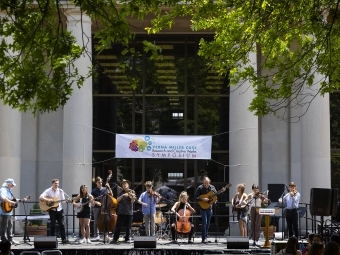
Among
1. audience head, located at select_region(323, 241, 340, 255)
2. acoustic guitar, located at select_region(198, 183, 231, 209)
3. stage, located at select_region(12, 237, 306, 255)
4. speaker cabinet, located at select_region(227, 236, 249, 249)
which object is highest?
acoustic guitar, located at select_region(198, 183, 231, 209)

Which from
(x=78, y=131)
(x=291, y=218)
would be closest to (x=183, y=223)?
(x=291, y=218)

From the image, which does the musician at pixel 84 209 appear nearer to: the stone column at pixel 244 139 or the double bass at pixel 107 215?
the double bass at pixel 107 215

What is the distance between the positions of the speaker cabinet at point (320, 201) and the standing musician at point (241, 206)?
2692 mm

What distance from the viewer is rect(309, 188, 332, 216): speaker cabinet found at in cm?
2234

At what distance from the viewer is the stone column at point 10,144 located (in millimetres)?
28922

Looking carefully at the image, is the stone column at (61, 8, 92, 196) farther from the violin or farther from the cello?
the cello

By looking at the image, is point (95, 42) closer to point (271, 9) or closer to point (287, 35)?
point (287, 35)

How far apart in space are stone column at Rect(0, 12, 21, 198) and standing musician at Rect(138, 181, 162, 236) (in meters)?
5.95

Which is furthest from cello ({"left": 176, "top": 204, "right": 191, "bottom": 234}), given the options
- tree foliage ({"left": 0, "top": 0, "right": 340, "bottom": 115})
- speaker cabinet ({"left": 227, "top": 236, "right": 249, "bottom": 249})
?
tree foliage ({"left": 0, "top": 0, "right": 340, "bottom": 115})

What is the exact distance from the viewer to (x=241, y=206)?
2470 cm

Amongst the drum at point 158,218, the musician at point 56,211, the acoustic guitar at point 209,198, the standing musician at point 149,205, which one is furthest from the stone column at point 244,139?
the musician at point 56,211

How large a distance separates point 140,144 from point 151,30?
30.8 feet

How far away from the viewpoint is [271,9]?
16359 millimetres

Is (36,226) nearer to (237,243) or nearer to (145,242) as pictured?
(145,242)
